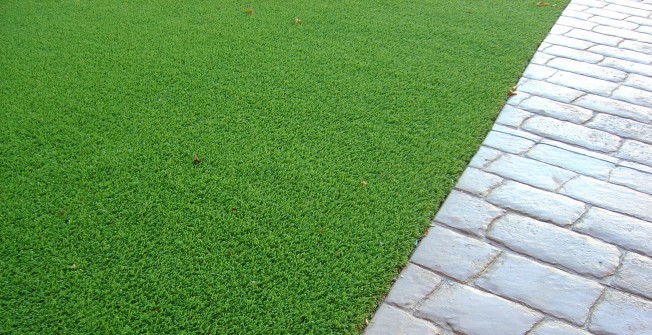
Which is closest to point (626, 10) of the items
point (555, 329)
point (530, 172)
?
point (530, 172)

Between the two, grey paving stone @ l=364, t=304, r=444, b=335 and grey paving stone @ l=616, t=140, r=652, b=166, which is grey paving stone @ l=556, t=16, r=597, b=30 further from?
grey paving stone @ l=364, t=304, r=444, b=335

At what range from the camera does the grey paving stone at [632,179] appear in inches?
129

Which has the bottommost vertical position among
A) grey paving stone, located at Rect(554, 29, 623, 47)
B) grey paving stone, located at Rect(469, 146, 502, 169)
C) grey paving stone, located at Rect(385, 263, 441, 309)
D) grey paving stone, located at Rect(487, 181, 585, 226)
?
grey paving stone, located at Rect(385, 263, 441, 309)

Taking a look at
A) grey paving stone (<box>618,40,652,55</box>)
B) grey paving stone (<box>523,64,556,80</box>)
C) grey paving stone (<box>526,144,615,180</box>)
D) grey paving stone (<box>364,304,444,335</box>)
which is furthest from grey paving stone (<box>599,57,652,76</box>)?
grey paving stone (<box>364,304,444,335</box>)

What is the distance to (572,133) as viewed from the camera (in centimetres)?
Answer: 374

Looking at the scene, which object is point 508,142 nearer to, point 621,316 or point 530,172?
point 530,172

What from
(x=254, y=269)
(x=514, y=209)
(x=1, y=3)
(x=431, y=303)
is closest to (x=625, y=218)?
(x=514, y=209)

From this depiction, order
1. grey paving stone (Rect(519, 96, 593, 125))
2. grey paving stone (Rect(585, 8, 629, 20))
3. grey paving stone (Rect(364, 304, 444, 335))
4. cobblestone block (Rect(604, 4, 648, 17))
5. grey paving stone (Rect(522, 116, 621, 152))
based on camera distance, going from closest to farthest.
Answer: grey paving stone (Rect(364, 304, 444, 335)), grey paving stone (Rect(522, 116, 621, 152)), grey paving stone (Rect(519, 96, 593, 125)), grey paving stone (Rect(585, 8, 629, 20)), cobblestone block (Rect(604, 4, 648, 17))

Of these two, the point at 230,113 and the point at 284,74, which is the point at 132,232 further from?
the point at 284,74

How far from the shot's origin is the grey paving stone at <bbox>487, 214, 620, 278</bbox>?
2729 millimetres

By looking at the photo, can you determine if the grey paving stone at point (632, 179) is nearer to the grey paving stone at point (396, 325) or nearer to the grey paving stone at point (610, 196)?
the grey paving stone at point (610, 196)

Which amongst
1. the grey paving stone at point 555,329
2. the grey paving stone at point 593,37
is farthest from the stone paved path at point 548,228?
the grey paving stone at point 593,37

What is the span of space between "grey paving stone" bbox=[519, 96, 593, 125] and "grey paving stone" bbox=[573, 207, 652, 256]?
1041 millimetres

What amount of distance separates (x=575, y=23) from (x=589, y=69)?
107cm
